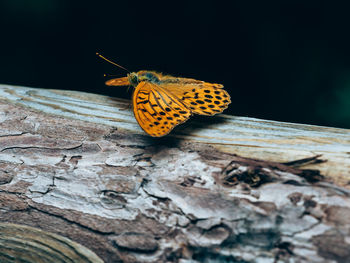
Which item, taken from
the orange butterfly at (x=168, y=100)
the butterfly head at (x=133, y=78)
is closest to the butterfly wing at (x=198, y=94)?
the orange butterfly at (x=168, y=100)

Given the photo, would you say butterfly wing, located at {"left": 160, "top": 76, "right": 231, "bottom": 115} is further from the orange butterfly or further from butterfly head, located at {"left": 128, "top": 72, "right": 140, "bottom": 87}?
butterfly head, located at {"left": 128, "top": 72, "right": 140, "bottom": 87}

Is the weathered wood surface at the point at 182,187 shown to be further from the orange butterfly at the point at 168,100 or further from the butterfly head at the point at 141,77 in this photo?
the butterfly head at the point at 141,77

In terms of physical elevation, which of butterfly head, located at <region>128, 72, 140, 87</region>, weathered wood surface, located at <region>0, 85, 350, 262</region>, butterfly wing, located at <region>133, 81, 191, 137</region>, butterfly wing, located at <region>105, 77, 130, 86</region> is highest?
butterfly head, located at <region>128, 72, 140, 87</region>

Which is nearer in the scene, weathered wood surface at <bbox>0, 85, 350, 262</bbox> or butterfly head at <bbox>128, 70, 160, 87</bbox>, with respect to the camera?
weathered wood surface at <bbox>0, 85, 350, 262</bbox>

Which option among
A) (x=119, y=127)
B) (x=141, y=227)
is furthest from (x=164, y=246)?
(x=119, y=127)

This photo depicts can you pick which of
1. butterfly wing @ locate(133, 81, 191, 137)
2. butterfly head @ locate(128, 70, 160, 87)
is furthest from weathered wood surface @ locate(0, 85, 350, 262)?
butterfly head @ locate(128, 70, 160, 87)

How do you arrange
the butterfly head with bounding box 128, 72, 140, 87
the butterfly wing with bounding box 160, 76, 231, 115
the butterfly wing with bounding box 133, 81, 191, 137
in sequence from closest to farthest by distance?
the butterfly wing with bounding box 133, 81, 191, 137
the butterfly wing with bounding box 160, 76, 231, 115
the butterfly head with bounding box 128, 72, 140, 87

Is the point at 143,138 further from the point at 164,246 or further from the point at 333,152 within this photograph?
the point at 333,152
